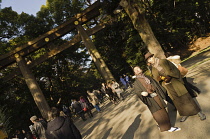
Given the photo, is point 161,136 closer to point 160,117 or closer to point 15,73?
point 160,117

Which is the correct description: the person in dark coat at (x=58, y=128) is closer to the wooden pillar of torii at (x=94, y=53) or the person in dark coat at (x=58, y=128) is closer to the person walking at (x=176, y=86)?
the person walking at (x=176, y=86)

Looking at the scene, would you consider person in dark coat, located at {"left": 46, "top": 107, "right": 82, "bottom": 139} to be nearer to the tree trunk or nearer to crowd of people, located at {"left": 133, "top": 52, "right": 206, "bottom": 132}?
crowd of people, located at {"left": 133, "top": 52, "right": 206, "bottom": 132}

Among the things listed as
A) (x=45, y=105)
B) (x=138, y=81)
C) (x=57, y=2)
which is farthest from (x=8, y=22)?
(x=138, y=81)

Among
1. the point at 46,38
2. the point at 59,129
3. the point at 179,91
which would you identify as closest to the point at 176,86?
the point at 179,91

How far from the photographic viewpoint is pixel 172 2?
16.8 metres

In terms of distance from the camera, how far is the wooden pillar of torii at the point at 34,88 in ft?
34.3

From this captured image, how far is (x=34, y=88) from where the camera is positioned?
10852 millimetres

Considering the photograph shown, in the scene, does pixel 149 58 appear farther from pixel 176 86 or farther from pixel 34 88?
pixel 34 88

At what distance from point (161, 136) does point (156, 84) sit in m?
1.11

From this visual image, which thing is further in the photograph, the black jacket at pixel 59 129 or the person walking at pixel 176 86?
the person walking at pixel 176 86

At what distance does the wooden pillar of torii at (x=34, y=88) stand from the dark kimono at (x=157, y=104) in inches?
331

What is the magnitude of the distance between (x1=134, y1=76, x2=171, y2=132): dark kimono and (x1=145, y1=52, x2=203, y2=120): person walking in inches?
8.6

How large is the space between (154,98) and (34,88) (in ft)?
30.5

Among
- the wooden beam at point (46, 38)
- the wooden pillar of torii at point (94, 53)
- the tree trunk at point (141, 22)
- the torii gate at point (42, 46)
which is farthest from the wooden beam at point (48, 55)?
the tree trunk at point (141, 22)
